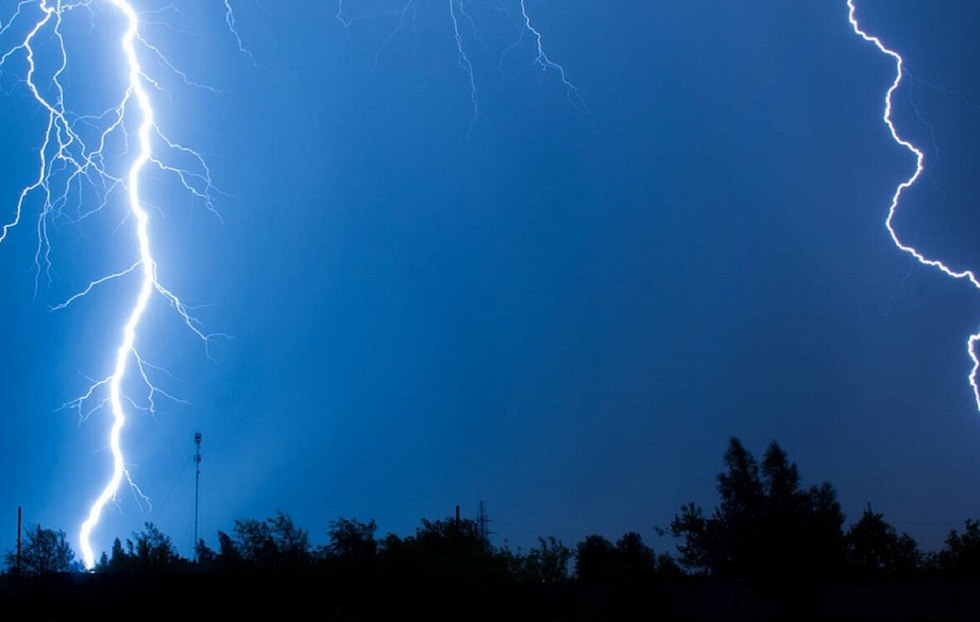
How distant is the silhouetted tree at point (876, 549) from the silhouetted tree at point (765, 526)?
680 millimetres

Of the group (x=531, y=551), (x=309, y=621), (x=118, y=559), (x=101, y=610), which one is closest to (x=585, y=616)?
→ (x=309, y=621)

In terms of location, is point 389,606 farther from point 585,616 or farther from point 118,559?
point 118,559

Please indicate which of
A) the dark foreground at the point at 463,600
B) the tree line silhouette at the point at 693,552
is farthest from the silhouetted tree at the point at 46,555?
A: the dark foreground at the point at 463,600

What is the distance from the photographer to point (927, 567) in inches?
1271

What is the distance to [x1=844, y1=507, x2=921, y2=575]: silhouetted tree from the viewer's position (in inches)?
1240

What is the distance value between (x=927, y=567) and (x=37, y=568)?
3046 cm

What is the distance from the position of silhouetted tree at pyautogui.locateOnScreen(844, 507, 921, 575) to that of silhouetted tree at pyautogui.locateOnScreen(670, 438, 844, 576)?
0.68 m

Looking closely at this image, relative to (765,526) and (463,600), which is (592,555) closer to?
(765,526)

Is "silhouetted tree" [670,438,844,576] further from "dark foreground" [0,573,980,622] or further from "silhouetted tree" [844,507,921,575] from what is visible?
"dark foreground" [0,573,980,622]

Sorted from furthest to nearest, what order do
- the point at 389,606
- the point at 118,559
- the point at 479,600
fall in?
the point at 118,559 < the point at 479,600 < the point at 389,606

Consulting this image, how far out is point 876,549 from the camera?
3175 centimetres

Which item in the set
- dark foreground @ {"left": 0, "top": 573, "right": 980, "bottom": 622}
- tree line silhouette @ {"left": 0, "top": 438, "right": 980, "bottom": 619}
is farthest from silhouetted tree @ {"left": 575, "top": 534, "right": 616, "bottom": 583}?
dark foreground @ {"left": 0, "top": 573, "right": 980, "bottom": 622}

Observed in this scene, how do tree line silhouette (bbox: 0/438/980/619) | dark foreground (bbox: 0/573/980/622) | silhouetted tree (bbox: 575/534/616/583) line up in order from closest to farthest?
dark foreground (bbox: 0/573/980/622)
tree line silhouette (bbox: 0/438/980/619)
silhouetted tree (bbox: 575/534/616/583)

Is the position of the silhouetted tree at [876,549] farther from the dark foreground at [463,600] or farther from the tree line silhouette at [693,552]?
the dark foreground at [463,600]
